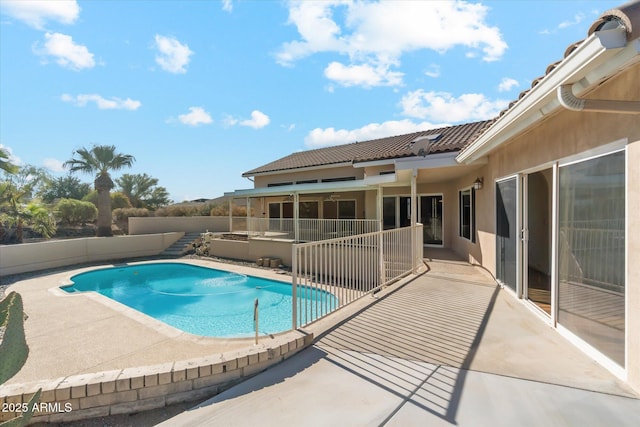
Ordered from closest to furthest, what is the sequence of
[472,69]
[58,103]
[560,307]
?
[560,307], [472,69], [58,103]

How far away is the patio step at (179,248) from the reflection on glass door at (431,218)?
16.2 metres

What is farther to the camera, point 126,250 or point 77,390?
→ point 126,250

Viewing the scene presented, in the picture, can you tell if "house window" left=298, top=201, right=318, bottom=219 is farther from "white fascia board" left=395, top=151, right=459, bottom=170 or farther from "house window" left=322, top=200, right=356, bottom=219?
"white fascia board" left=395, top=151, right=459, bottom=170

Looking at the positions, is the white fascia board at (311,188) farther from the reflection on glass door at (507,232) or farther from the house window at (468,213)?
the reflection on glass door at (507,232)

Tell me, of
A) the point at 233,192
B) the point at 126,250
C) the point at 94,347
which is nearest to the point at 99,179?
the point at 126,250

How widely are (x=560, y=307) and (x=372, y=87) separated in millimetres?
13201

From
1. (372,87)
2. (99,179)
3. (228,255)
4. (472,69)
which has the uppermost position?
(372,87)

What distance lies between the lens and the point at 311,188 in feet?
50.9

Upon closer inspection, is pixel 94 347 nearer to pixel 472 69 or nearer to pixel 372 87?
pixel 472 69

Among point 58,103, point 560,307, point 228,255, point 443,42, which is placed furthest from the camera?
point 228,255

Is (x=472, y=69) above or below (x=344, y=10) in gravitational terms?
below

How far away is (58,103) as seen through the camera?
15039 millimetres

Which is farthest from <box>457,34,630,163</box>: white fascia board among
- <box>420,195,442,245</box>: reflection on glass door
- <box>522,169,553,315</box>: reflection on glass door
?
<box>420,195,442,245</box>: reflection on glass door

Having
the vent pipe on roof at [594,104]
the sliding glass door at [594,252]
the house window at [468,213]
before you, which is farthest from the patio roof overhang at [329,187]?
the vent pipe on roof at [594,104]
